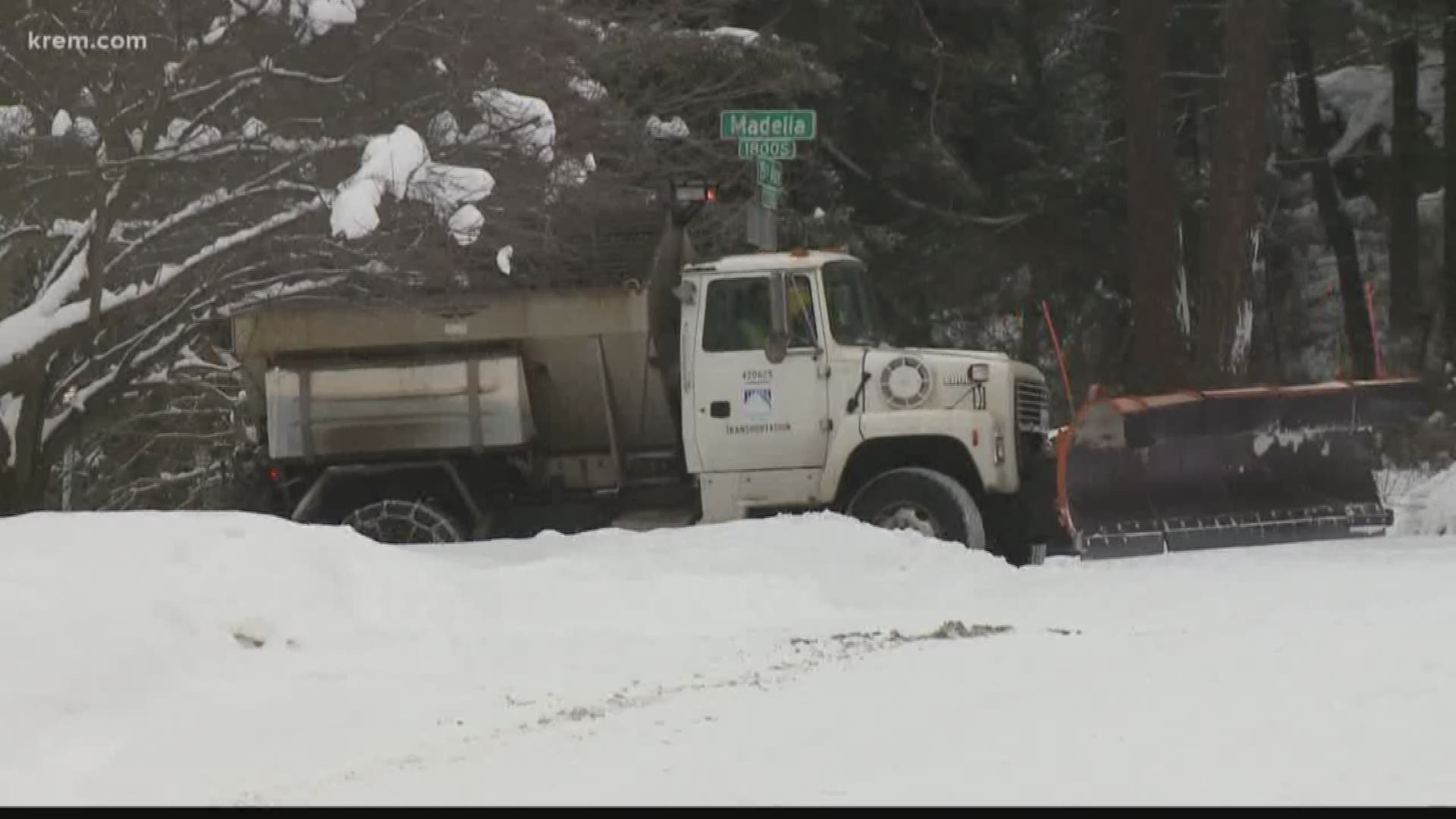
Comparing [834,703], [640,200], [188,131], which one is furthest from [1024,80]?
[834,703]

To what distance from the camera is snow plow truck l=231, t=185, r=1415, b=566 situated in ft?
46.3

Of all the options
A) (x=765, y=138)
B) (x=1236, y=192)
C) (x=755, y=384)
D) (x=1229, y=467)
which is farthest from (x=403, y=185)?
(x=1236, y=192)

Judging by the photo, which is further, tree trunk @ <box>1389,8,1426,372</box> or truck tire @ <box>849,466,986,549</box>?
tree trunk @ <box>1389,8,1426,372</box>

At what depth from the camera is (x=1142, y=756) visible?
7023mm

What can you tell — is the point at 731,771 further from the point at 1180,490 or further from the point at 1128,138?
the point at 1128,138

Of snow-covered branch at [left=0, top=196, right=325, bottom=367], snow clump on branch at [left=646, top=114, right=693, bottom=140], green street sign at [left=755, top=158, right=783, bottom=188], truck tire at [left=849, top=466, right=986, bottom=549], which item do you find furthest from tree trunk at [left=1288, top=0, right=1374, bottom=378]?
snow-covered branch at [left=0, top=196, right=325, bottom=367]

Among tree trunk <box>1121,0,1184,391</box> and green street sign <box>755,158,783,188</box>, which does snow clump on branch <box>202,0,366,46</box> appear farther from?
tree trunk <box>1121,0,1184,391</box>

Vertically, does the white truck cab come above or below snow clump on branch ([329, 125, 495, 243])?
below

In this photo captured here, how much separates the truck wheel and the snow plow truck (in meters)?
0.02

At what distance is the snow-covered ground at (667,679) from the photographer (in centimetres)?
686

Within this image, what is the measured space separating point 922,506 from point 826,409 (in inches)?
36.6

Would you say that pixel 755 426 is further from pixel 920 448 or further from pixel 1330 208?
pixel 1330 208

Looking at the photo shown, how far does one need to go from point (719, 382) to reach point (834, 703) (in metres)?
6.14

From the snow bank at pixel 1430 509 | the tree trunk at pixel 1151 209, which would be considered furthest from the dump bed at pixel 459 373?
the tree trunk at pixel 1151 209
